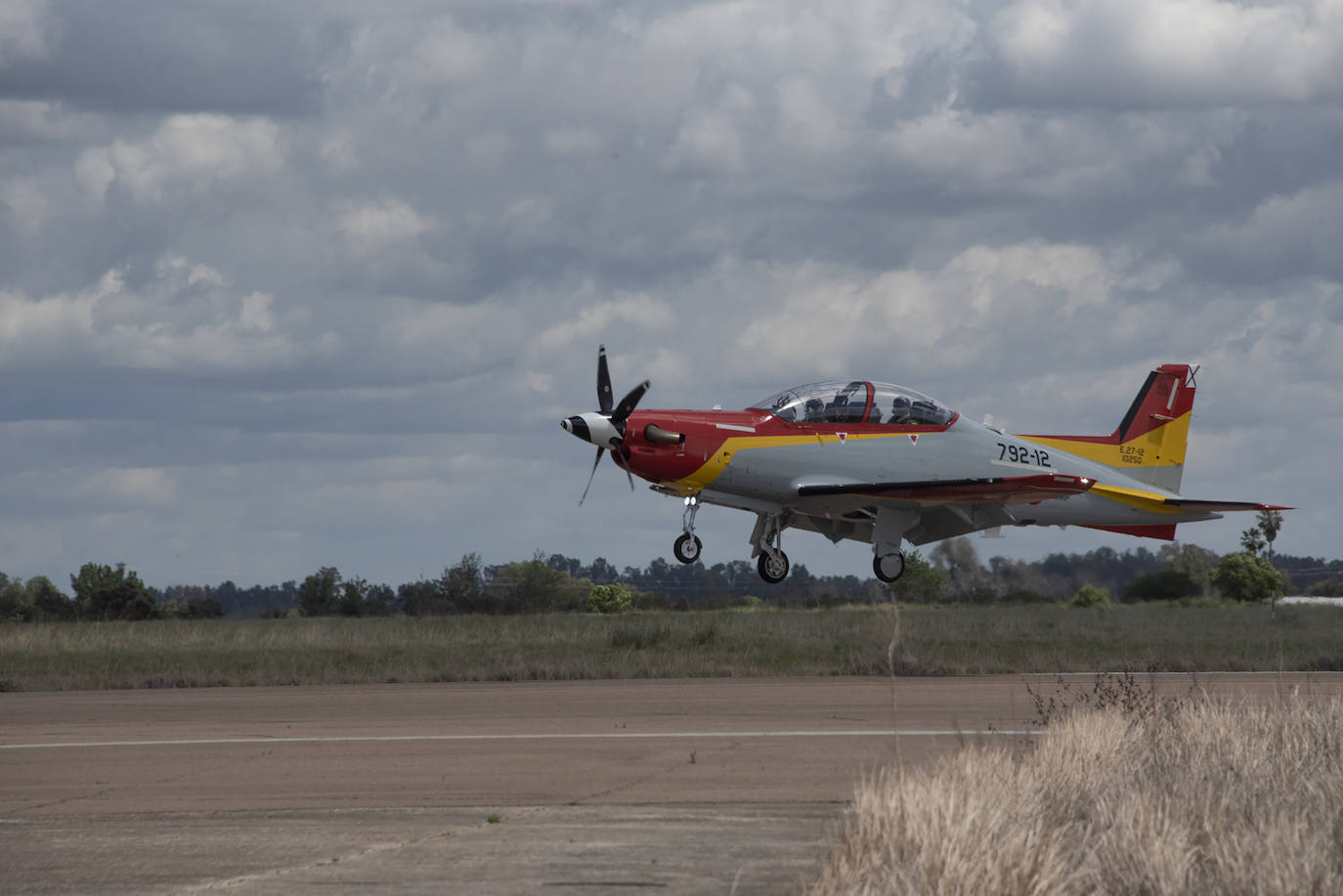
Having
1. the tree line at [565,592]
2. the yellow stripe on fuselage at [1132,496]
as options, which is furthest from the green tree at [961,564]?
the yellow stripe on fuselage at [1132,496]

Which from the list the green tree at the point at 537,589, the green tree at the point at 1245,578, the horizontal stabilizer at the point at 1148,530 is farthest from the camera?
the green tree at the point at 1245,578

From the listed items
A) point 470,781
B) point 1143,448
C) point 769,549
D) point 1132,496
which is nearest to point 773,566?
point 769,549

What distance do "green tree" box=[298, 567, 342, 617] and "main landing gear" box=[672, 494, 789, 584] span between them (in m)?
46.6

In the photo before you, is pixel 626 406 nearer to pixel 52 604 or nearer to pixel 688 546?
pixel 688 546

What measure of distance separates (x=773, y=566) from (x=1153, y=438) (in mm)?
11704

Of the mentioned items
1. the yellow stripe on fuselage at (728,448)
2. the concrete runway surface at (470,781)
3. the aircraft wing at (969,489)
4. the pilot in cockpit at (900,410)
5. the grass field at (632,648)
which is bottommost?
the concrete runway surface at (470,781)

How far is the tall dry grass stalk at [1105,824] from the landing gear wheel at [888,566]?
16.2 m

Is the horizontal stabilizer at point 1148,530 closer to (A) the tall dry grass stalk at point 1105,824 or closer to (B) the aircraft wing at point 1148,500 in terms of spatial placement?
(B) the aircraft wing at point 1148,500

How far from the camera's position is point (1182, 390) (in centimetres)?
3788

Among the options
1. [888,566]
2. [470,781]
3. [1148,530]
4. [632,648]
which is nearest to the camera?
[470,781]

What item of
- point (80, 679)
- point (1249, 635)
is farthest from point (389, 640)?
point (1249, 635)

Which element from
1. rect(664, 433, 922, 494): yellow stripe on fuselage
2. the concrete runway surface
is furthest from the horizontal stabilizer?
rect(664, 433, 922, 494): yellow stripe on fuselage

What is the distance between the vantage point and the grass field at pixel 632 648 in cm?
3512

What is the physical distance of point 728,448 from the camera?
29.9 metres
